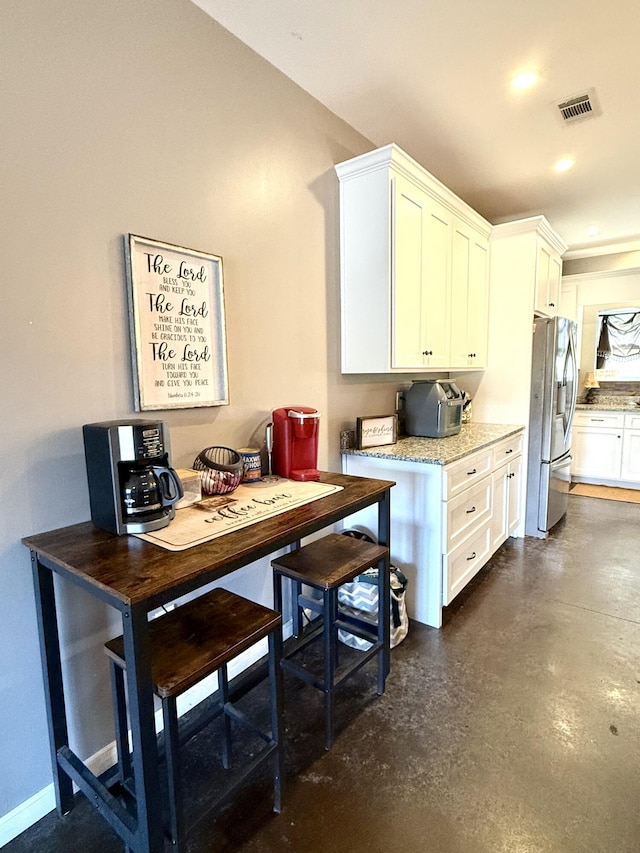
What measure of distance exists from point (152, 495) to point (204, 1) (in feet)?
5.83

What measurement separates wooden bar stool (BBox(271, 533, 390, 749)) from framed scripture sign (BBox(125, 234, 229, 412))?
0.73 m

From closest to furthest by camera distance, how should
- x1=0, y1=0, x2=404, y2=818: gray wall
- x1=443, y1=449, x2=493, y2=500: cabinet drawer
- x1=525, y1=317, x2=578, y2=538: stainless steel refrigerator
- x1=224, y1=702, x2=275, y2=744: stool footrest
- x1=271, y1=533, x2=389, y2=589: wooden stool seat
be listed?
1. x1=0, y1=0, x2=404, y2=818: gray wall
2. x1=224, y1=702, x2=275, y2=744: stool footrest
3. x1=271, y1=533, x2=389, y2=589: wooden stool seat
4. x1=443, y1=449, x2=493, y2=500: cabinet drawer
5. x1=525, y1=317, x2=578, y2=538: stainless steel refrigerator

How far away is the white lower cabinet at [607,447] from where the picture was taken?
14.9ft

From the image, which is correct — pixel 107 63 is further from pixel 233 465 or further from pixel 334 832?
pixel 334 832

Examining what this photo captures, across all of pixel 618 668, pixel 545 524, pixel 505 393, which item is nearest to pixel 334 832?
pixel 618 668

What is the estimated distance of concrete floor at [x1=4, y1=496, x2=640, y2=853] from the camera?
48.8 inches

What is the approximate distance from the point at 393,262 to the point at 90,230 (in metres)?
1.42

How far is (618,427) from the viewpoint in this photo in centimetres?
459

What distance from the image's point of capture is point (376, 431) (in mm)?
2510

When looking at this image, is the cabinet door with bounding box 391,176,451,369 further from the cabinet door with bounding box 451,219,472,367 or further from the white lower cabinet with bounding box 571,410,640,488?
the white lower cabinet with bounding box 571,410,640,488

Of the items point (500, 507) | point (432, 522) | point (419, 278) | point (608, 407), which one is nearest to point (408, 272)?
point (419, 278)

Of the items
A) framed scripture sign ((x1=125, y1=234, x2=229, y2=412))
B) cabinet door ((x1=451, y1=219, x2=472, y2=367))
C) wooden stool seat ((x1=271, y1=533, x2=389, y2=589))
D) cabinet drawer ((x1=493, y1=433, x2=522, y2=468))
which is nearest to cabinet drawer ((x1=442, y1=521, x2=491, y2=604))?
cabinet drawer ((x1=493, y1=433, x2=522, y2=468))

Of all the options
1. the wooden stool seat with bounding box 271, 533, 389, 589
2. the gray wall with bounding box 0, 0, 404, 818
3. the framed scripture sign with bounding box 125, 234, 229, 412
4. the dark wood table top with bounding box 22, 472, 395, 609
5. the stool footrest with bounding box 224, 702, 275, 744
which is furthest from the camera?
the wooden stool seat with bounding box 271, 533, 389, 589

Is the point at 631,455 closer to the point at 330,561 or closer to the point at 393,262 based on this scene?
the point at 393,262
